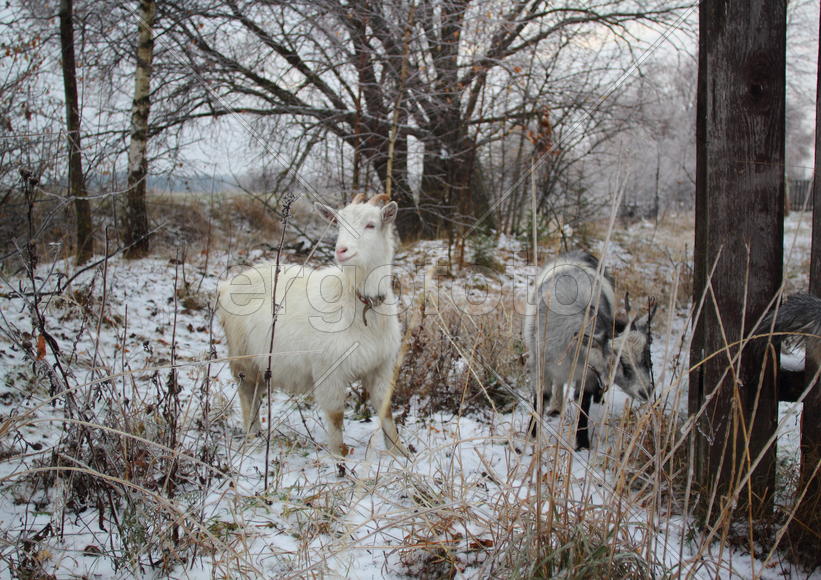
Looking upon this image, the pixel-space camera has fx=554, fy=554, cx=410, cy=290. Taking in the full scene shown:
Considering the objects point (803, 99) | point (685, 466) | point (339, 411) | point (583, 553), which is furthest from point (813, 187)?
point (803, 99)

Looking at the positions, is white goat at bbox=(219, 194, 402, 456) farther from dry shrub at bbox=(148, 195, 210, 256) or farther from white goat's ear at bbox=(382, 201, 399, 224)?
dry shrub at bbox=(148, 195, 210, 256)

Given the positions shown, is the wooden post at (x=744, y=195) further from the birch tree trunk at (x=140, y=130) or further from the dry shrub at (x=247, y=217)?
the dry shrub at (x=247, y=217)

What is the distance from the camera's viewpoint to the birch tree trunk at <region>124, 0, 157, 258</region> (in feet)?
24.4

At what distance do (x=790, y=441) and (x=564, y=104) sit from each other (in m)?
8.20

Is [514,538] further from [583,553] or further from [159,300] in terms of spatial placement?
[159,300]

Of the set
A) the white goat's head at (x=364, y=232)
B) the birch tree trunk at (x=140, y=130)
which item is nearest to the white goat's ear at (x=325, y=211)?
the white goat's head at (x=364, y=232)

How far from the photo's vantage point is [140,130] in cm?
773

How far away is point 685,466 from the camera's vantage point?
8.71 feet

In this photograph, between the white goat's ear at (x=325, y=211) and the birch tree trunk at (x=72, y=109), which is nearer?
the white goat's ear at (x=325, y=211)

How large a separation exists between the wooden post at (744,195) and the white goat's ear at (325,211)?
202 centimetres

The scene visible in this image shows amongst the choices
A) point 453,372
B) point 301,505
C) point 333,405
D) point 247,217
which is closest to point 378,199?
point 333,405

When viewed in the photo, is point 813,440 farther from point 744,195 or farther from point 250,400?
point 250,400

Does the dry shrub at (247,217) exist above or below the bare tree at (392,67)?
below

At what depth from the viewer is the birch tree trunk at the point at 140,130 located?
7.43m
